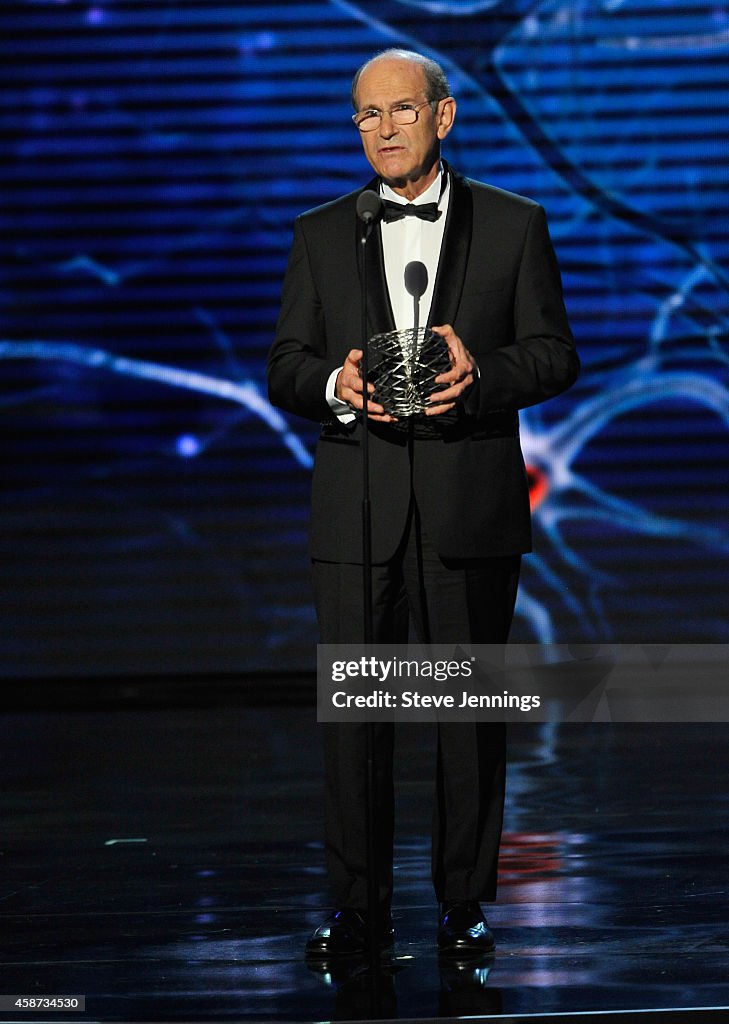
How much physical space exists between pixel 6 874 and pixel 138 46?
17.0 feet

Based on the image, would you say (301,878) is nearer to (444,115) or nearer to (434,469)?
(434,469)

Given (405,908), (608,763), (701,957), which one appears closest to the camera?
(701,957)

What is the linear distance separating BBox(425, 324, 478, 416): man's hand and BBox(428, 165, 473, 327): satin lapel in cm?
16

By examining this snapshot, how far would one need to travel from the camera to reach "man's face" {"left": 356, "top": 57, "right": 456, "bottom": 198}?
3508 millimetres

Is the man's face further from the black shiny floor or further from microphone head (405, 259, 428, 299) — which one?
the black shiny floor

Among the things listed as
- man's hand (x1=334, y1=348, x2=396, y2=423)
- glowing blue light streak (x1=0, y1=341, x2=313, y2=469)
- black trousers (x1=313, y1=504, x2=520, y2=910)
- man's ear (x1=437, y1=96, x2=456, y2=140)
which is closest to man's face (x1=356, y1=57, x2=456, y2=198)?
man's ear (x1=437, y1=96, x2=456, y2=140)

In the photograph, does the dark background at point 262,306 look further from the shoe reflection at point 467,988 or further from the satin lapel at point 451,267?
the shoe reflection at point 467,988

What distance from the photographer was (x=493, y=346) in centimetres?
368

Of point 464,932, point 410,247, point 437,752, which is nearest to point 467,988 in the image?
point 464,932

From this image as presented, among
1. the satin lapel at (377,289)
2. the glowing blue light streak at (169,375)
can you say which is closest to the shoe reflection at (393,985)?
the satin lapel at (377,289)

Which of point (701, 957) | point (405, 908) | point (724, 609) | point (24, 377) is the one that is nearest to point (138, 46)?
point (24, 377)

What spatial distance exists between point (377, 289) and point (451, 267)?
0.16 meters

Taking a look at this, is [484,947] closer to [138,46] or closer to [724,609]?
[724,609]

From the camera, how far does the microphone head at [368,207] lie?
3.25m
